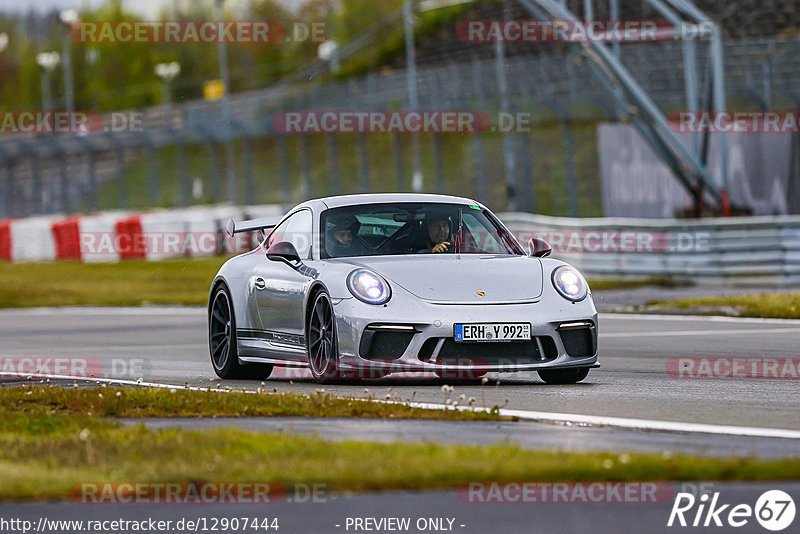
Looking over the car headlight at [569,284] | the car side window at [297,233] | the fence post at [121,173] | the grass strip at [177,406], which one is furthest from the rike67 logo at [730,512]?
the fence post at [121,173]

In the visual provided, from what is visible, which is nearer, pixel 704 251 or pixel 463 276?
pixel 463 276

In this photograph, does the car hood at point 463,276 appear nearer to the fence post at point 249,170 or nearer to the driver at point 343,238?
the driver at point 343,238

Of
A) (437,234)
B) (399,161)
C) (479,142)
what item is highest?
(479,142)

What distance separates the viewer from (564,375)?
1137 cm

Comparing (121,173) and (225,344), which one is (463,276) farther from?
(121,173)

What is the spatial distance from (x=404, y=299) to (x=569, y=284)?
1146 millimetres

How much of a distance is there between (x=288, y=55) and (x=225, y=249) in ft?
317

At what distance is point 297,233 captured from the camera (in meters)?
12.3

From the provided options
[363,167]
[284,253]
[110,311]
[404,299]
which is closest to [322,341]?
[404,299]

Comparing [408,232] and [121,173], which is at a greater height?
[121,173]

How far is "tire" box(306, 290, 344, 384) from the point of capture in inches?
435

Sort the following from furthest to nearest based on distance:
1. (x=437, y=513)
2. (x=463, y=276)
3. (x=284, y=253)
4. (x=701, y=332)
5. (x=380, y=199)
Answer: (x=701, y=332)
(x=380, y=199)
(x=284, y=253)
(x=463, y=276)
(x=437, y=513)

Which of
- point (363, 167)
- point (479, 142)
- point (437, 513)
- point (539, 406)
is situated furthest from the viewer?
point (363, 167)

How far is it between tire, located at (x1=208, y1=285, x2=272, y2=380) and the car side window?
59cm
